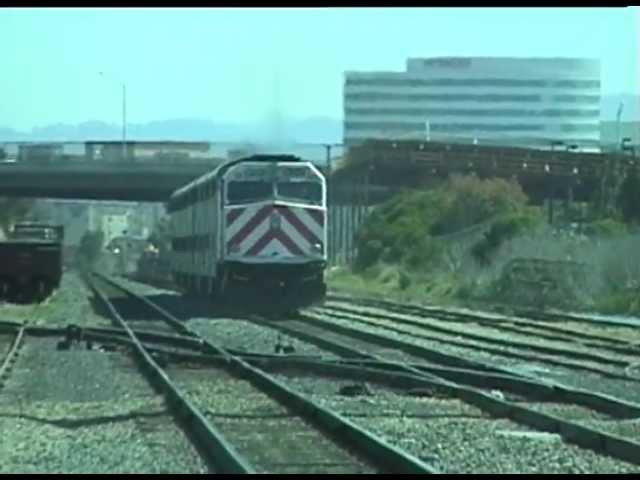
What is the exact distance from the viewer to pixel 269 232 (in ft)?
139

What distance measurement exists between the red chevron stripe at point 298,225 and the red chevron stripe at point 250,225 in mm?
372

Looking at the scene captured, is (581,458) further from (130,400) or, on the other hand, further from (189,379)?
(189,379)

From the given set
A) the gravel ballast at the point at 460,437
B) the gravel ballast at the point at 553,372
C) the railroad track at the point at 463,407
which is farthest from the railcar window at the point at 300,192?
the gravel ballast at the point at 460,437

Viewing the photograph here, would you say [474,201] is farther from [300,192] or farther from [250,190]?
[250,190]

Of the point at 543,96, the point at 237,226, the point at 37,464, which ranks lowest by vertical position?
the point at 37,464

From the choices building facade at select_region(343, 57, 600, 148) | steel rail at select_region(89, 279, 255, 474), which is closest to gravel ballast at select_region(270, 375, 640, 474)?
steel rail at select_region(89, 279, 255, 474)

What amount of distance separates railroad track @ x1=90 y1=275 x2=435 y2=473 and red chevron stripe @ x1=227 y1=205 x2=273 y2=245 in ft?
53.3

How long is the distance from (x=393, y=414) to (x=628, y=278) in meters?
33.0

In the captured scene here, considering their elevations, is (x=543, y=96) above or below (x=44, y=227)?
above

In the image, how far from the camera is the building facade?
6565 inches

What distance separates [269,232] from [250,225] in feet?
1.86

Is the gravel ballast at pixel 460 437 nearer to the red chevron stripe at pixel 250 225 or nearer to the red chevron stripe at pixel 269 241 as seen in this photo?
the red chevron stripe at pixel 269 241

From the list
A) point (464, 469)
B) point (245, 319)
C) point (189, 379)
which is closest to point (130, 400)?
point (189, 379)

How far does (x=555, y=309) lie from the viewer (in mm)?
48969
